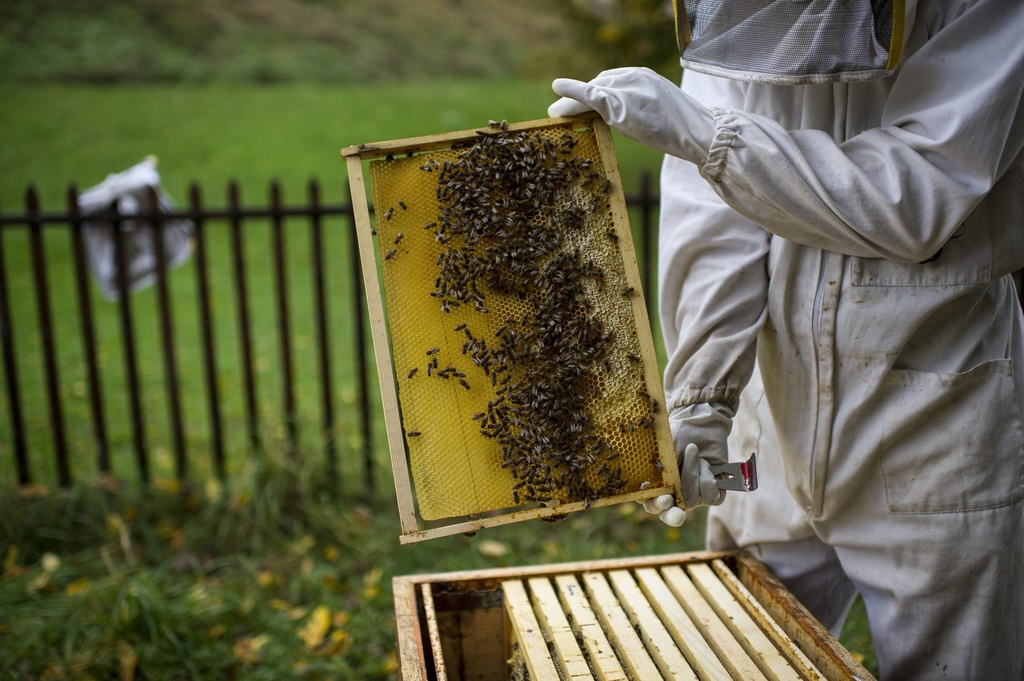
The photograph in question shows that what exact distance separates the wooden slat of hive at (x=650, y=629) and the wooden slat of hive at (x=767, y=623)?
0.26 meters

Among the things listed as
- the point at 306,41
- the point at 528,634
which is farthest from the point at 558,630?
the point at 306,41

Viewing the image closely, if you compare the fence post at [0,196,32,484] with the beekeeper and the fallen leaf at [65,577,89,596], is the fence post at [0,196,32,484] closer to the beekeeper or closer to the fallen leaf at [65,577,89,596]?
the fallen leaf at [65,577,89,596]

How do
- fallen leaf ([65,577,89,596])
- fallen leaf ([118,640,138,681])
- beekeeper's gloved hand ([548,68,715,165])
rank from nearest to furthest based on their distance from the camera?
beekeeper's gloved hand ([548,68,715,165]) < fallen leaf ([118,640,138,681]) < fallen leaf ([65,577,89,596])

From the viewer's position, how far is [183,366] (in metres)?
7.45

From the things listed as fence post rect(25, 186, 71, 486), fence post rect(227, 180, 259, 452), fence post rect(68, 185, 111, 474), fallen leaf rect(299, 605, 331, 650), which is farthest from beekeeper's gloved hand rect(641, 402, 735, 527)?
fence post rect(25, 186, 71, 486)

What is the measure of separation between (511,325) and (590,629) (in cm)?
87

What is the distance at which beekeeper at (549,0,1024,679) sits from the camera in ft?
5.98

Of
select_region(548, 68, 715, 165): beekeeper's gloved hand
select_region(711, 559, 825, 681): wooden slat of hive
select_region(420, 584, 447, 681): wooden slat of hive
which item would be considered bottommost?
select_region(711, 559, 825, 681): wooden slat of hive

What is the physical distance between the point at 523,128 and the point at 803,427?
3.61 ft

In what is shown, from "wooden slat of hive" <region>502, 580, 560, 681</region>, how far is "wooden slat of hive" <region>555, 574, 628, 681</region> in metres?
0.10

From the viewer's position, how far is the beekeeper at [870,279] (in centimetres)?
182

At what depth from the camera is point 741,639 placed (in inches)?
83.9

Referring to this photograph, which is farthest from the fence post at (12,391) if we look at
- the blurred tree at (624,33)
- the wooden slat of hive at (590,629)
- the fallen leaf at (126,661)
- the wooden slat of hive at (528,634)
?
the blurred tree at (624,33)

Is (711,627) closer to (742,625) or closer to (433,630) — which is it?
(742,625)
